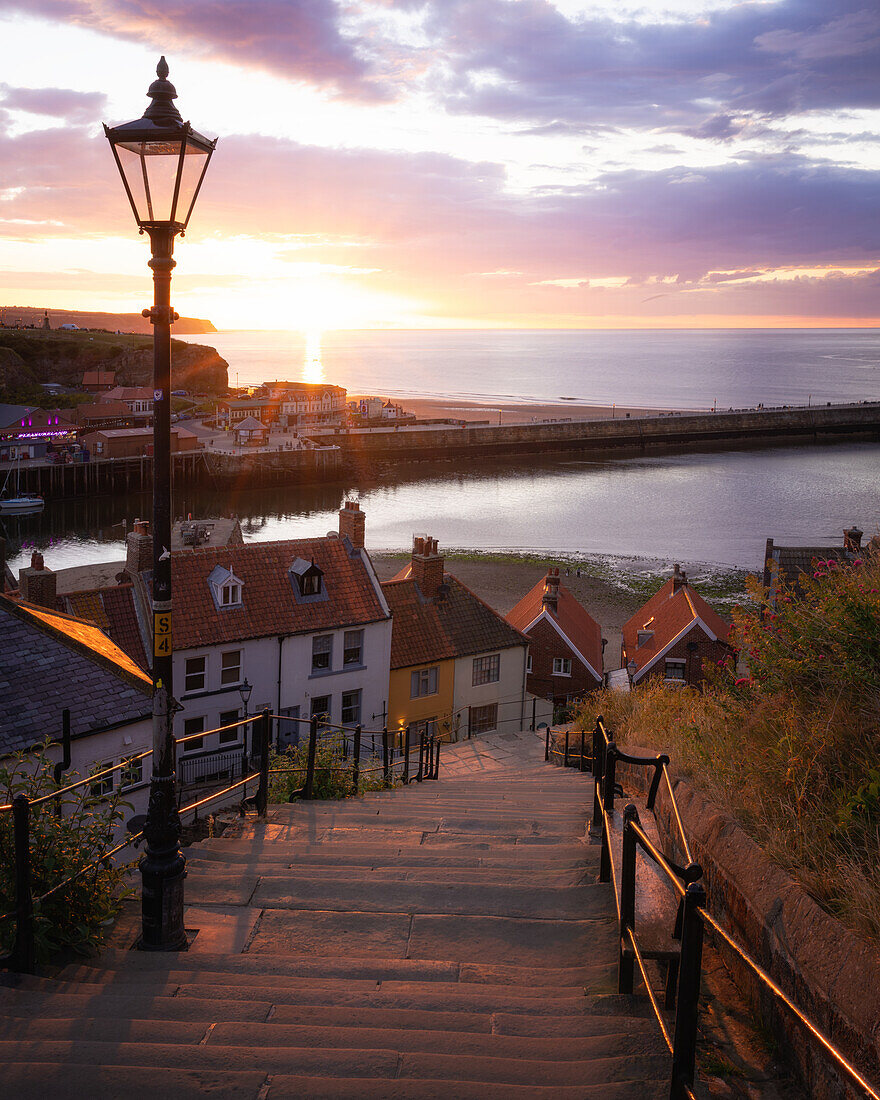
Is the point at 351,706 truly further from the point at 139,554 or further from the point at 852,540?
the point at 852,540

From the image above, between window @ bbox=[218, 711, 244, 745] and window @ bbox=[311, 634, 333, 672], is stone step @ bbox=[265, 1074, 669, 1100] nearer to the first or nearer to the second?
window @ bbox=[218, 711, 244, 745]

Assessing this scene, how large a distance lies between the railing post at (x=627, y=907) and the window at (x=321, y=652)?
22.0 meters

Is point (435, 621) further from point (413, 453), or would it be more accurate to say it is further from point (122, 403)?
point (122, 403)

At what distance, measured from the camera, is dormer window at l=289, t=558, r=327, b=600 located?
26.4 m

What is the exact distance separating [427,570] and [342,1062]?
25359 mm

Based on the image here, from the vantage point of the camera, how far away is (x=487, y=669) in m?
29.4

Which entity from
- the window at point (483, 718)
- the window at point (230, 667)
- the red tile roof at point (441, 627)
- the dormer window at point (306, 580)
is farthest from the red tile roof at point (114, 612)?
the window at point (483, 718)

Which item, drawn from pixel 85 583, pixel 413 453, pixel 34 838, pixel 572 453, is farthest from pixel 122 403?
pixel 34 838

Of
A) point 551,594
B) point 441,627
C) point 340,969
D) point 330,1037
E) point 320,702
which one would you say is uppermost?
point 330,1037

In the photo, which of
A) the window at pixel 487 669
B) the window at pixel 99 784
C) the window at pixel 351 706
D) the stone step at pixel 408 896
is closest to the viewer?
the stone step at pixel 408 896

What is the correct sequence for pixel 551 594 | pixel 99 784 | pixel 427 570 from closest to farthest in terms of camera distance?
pixel 99 784 → pixel 427 570 → pixel 551 594

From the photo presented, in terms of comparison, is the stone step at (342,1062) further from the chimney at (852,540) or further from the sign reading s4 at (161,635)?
the chimney at (852,540)

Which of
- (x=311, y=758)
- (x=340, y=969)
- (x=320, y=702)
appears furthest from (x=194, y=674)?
(x=340, y=969)

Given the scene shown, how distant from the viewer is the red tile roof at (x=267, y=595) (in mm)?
24844
